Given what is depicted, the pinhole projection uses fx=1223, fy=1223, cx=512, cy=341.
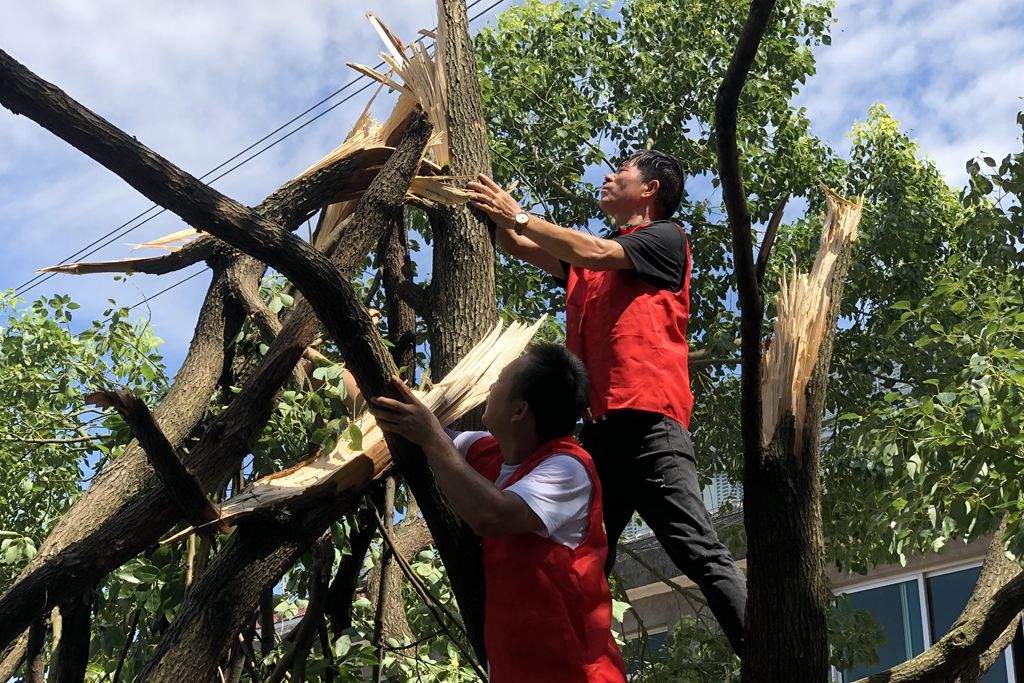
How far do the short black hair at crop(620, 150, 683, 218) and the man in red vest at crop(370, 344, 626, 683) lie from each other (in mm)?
1283

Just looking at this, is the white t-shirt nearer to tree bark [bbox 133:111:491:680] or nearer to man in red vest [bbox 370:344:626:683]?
man in red vest [bbox 370:344:626:683]

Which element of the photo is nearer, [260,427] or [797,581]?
[797,581]

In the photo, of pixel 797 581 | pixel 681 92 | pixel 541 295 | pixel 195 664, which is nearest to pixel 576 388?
pixel 797 581

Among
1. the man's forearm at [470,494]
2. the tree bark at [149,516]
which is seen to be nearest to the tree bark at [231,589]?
the tree bark at [149,516]

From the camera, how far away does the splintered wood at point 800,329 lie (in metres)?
2.98

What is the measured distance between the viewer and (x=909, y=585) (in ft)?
41.4

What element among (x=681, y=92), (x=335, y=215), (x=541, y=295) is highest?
(x=681, y=92)

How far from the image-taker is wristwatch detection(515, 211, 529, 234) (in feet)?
12.0

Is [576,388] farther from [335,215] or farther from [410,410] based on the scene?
[335,215]

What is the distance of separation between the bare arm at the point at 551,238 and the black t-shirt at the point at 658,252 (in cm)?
4

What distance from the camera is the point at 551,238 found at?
3.53 meters

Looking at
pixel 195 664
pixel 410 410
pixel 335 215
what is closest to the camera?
pixel 410 410

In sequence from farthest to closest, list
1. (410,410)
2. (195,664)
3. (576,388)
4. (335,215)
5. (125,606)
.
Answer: (335,215) < (125,606) < (195,664) < (576,388) < (410,410)

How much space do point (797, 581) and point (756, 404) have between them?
0.43m
